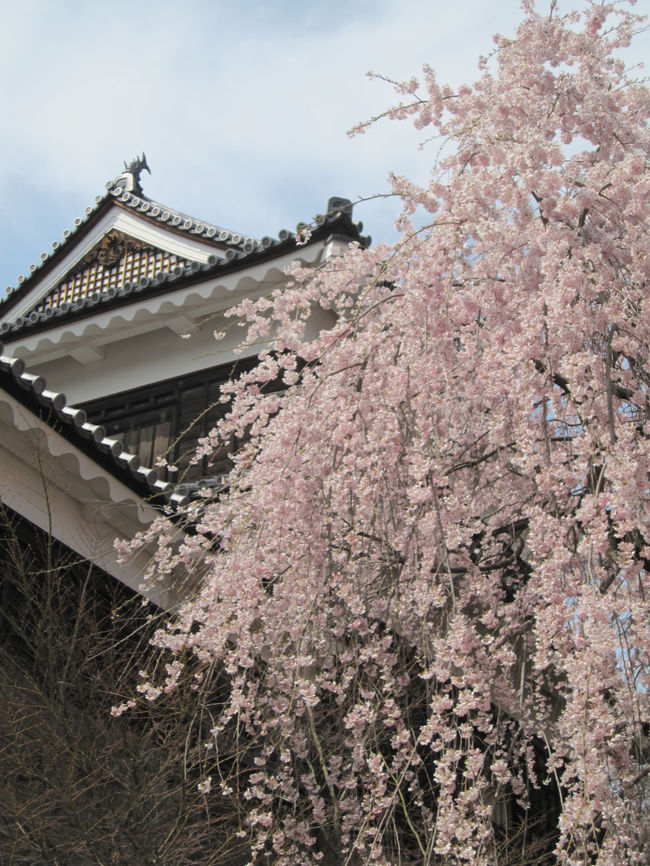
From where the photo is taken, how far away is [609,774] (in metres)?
3.43

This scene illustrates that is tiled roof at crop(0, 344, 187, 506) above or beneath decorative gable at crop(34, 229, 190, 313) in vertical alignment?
beneath

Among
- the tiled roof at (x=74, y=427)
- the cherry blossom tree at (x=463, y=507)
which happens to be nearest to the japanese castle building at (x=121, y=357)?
the tiled roof at (x=74, y=427)

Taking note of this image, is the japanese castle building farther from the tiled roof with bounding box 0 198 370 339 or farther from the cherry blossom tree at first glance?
the cherry blossom tree

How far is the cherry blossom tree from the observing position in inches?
144

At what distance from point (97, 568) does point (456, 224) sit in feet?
8.20

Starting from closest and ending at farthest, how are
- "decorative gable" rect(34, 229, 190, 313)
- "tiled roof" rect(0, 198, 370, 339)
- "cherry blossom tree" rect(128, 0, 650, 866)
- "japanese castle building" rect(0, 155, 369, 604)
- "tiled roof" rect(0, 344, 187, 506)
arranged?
"cherry blossom tree" rect(128, 0, 650, 866) → "tiled roof" rect(0, 344, 187, 506) → "japanese castle building" rect(0, 155, 369, 604) → "tiled roof" rect(0, 198, 370, 339) → "decorative gable" rect(34, 229, 190, 313)

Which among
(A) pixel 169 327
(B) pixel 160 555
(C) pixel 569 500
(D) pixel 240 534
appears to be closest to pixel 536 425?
(C) pixel 569 500

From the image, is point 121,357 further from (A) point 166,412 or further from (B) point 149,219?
(B) point 149,219

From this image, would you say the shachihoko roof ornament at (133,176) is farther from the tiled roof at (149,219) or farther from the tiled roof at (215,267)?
the tiled roof at (215,267)

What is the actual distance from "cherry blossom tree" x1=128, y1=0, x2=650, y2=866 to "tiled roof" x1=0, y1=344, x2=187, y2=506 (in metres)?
0.36

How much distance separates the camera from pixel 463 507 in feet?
13.6

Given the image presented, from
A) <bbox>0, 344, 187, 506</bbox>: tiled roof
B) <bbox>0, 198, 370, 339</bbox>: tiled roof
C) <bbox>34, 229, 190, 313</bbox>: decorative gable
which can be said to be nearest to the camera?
<bbox>0, 344, 187, 506</bbox>: tiled roof

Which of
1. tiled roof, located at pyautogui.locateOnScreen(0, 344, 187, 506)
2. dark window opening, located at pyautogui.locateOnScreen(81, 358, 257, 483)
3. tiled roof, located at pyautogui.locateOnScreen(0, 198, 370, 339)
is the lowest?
tiled roof, located at pyautogui.locateOnScreen(0, 344, 187, 506)

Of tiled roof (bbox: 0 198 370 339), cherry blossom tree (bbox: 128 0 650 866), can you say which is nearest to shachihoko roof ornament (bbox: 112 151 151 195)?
tiled roof (bbox: 0 198 370 339)
